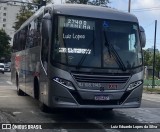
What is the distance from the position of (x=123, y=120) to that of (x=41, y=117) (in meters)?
2.43

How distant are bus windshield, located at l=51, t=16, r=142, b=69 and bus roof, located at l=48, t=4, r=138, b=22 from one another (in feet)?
0.41

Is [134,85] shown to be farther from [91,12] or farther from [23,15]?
[23,15]

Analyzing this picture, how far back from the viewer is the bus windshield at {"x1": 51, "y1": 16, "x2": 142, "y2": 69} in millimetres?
11297

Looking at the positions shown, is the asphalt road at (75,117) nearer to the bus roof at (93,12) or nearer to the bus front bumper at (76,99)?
the bus front bumper at (76,99)

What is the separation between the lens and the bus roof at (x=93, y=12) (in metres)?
11.7

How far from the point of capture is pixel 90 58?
11359mm

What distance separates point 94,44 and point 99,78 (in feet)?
3.15

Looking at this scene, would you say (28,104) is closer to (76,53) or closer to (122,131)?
(76,53)

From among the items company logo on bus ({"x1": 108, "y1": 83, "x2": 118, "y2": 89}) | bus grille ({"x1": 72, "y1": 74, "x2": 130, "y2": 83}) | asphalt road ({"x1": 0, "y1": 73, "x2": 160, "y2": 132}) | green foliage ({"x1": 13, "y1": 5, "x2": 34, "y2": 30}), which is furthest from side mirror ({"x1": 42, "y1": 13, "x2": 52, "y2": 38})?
green foliage ({"x1": 13, "y1": 5, "x2": 34, "y2": 30})

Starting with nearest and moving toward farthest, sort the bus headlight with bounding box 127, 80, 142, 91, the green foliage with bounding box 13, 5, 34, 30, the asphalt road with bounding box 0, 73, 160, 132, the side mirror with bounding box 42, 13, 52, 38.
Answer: the asphalt road with bounding box 0, 73, 160, 132 < the side mirror with bounding box 42, 13, 52, 38 < the bus headlight with bounding box 127, 80, 142, 91 < the green foliage with bounding box 13, 5, 34, 30

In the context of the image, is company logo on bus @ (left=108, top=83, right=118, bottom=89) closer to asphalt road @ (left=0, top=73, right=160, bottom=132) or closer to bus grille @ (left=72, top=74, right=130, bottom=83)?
bus grille @ (left=72, top=74, right=130, bottom=83)

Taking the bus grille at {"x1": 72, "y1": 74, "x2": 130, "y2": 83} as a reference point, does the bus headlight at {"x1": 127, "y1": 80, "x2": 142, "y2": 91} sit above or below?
A: below

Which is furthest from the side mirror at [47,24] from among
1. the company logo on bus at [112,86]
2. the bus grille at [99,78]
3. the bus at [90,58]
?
the company logo on bus at [112,86]

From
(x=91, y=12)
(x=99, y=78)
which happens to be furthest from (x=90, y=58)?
(x=91, y=12)
